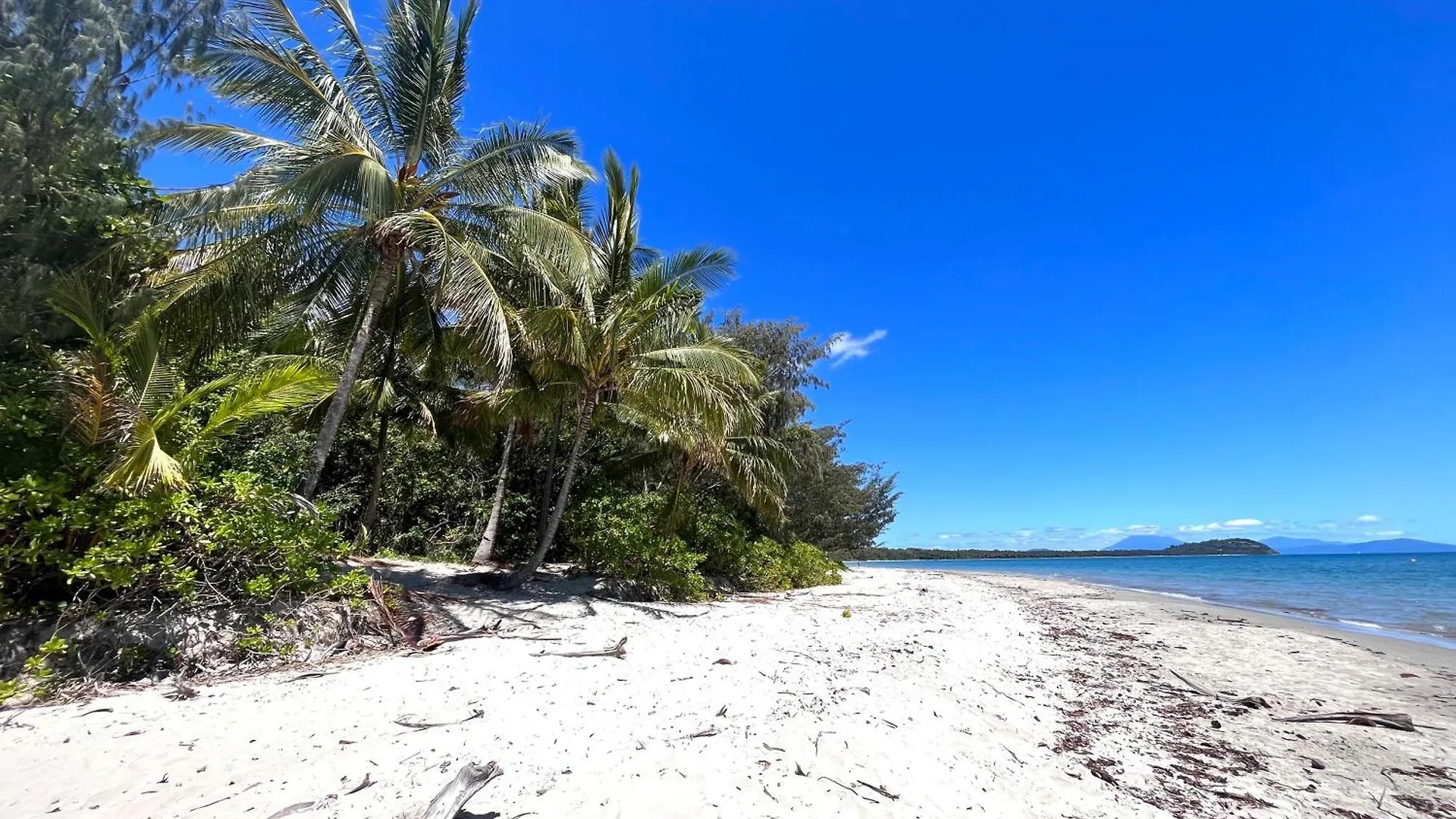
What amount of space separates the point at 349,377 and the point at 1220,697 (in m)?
10.5

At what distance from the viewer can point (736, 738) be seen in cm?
388

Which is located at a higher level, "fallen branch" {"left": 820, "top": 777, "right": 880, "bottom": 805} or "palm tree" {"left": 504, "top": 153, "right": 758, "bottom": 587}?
"palm tree" {"left": 504, "top": 153, "right": 758, "bottom": 587}

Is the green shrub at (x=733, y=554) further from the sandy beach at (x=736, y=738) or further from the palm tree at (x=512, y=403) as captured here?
the sandy beach at (x=736, y=738)

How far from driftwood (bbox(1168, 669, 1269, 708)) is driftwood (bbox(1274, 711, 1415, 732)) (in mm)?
344

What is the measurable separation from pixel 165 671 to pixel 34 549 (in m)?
1.31

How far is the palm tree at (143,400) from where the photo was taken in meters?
4.80

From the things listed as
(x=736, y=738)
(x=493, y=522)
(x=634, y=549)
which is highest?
(x=493, y=522)

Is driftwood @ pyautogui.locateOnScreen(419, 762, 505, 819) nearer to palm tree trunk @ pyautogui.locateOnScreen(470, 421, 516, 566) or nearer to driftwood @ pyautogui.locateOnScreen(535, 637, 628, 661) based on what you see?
driftwood @ pyautogui.locateOnScreen(535, 637, 628, 661)

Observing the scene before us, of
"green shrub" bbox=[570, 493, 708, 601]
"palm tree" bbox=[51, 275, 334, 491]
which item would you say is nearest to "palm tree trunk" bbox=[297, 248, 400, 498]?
"palm tree" bbox=[51, 275, 334, 491]

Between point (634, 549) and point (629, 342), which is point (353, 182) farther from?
point (634, 549)

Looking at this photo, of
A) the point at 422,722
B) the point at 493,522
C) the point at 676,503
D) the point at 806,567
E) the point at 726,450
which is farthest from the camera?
the point at 806,567

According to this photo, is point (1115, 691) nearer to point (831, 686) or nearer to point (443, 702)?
point (831, 686)

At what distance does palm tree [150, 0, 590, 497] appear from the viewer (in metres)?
7.41

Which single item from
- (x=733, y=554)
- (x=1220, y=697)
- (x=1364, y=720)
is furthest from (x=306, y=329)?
(x=1364, y=720)
